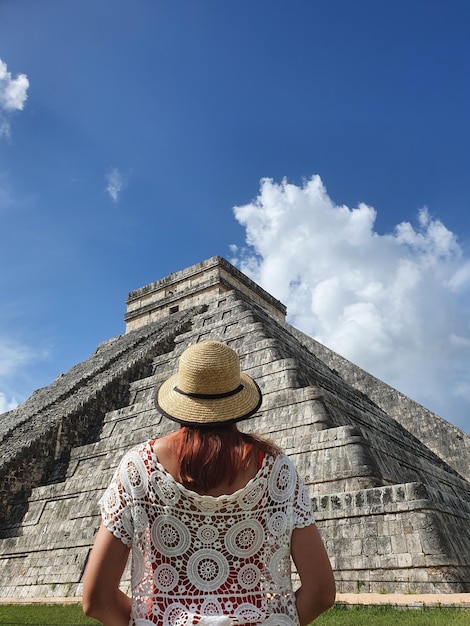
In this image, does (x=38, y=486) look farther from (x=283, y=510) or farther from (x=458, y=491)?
(x=283, y=510)

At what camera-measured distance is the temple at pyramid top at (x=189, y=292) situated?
65.2 feet

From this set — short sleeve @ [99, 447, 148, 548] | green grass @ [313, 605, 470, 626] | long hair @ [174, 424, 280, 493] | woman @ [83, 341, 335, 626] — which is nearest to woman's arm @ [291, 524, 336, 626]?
woman @ [83, 341, 335, 626]

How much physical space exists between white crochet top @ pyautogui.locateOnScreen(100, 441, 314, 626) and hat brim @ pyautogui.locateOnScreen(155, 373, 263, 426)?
0.17m

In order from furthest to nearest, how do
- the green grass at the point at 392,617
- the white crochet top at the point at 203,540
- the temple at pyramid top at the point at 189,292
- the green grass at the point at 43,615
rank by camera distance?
the temple at pyramid top at the point at 189,292
the green grass at the point at 43,615
the green grass at the point at 392,617
the white crochet top at the point at 203,540

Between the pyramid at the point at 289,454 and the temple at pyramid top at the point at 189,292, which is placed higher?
the temple at pyramid top at the point at 189,292

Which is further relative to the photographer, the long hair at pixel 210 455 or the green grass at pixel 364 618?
the green grass at pixel 364 618

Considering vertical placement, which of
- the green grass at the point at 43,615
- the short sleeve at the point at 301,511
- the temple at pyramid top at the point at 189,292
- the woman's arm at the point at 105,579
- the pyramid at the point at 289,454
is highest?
the temple at pyramid top at the point at 189,292

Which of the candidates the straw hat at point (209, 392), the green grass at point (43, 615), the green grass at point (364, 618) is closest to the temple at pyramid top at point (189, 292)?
the green grass at point (43, 615)

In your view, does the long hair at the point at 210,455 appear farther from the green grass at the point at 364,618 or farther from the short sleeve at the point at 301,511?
the green grass at the point at 364,618

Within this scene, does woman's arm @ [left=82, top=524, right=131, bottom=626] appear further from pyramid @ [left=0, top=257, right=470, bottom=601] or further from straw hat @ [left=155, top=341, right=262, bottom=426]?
pyramid @ [left=0, top=257, right=470, bottom=601]

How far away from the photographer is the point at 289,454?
25.0 feet

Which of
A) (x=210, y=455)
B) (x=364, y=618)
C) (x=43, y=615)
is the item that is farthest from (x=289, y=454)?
(x=210, y=455)

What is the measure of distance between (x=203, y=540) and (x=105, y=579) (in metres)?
0.34

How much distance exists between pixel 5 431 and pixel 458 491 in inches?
391
